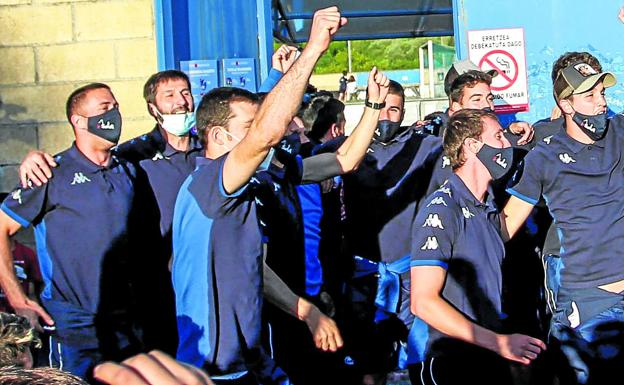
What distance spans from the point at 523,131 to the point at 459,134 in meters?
1.78

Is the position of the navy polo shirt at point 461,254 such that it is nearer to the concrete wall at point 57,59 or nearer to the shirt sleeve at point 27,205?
the shirt sleeve at point 27,205

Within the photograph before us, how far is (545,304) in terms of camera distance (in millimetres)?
6840

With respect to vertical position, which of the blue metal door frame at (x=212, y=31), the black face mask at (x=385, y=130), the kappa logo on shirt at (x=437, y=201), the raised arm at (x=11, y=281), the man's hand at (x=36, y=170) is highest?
the blue metal door frame at (x=212, y=31)

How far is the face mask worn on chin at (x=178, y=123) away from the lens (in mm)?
6148

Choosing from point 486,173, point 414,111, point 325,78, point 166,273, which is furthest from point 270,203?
point 325,78

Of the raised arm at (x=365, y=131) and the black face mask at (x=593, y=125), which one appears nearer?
the raised arm at (x=365, y=131)

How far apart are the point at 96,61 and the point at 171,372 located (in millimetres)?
6651

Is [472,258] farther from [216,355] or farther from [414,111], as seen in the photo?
[414,111]

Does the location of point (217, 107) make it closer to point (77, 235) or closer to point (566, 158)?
point (77, 235)

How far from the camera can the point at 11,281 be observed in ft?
17.7

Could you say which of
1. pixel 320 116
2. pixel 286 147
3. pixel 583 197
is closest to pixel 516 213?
pixel 583 197

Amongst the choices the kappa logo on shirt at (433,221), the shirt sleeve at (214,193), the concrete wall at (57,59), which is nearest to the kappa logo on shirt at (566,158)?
the kappa logo on shirt at (433,221)

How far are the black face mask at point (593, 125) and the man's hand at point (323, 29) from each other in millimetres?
2194

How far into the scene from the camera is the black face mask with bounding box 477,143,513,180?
5.23 metres
